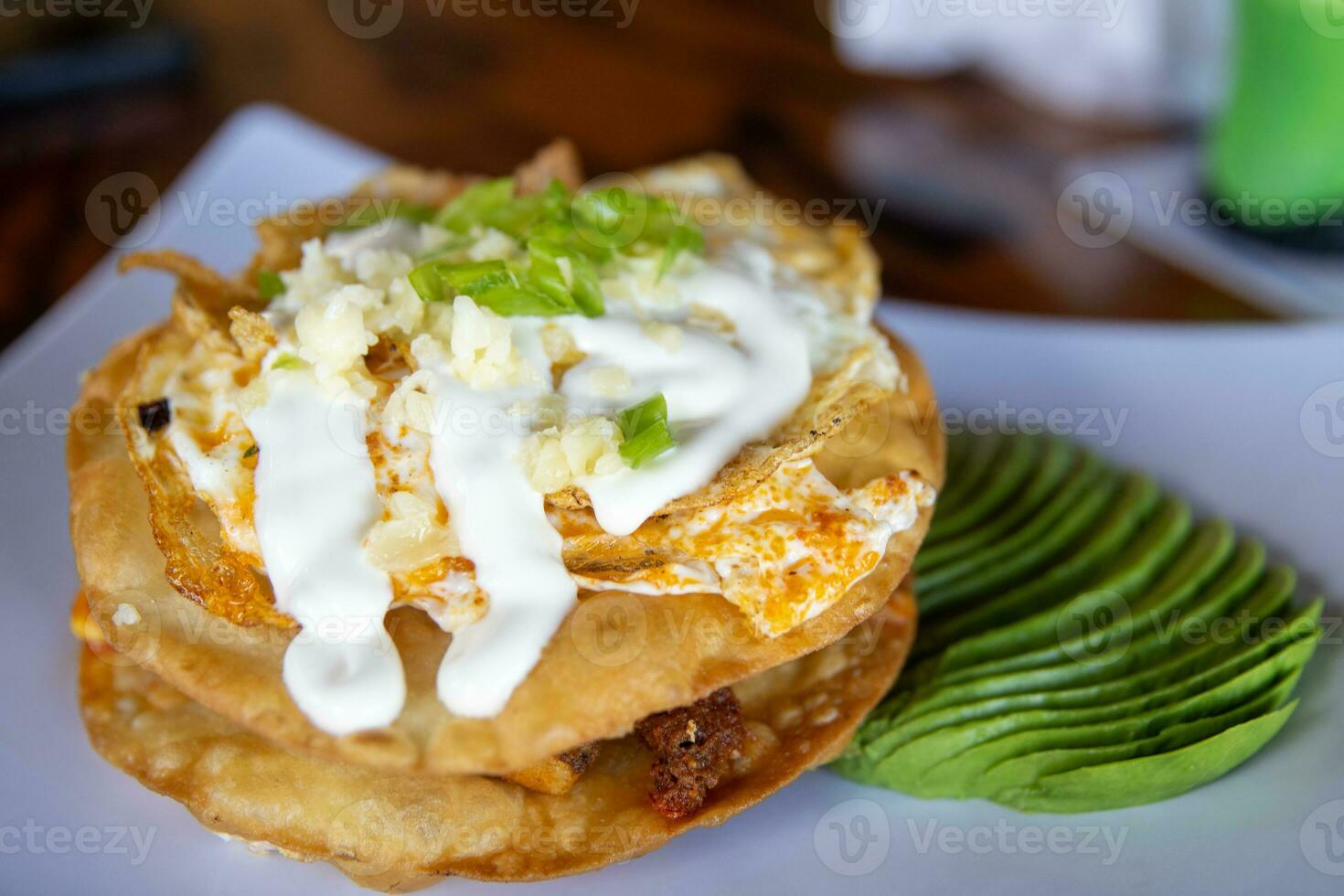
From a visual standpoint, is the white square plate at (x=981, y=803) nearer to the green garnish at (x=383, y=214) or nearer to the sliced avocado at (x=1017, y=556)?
the sliced avocado at (x=1017, y=556)

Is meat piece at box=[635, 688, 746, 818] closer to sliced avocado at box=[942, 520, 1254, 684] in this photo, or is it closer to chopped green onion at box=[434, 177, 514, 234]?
sliced avocado at box=[942, 520, 1254, 684]

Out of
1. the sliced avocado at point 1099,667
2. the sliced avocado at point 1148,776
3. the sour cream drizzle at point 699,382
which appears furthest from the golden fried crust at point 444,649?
the sliced avocado at point 1148,776

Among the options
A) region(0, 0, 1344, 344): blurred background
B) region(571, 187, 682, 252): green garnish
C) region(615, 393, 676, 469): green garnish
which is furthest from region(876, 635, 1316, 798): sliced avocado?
region(0, 0, 1344, 344): blurred background

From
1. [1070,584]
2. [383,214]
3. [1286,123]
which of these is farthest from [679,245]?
[1286,123]

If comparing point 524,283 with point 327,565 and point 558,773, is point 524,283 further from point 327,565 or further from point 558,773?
point 558,773

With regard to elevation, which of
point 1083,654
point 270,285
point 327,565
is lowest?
point 1083,654

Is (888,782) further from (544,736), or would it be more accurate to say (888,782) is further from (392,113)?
(392,113)

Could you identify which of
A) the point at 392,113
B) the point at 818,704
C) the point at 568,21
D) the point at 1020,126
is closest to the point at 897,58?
the point at 1020,126
